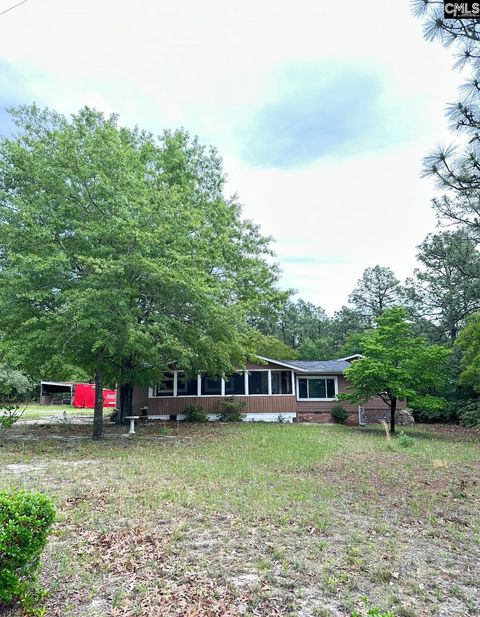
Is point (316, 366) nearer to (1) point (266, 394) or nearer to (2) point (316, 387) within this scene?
(2) point (316, 387)

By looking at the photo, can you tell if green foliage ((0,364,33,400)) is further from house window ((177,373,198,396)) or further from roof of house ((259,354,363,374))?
roof of house ((259,354,363,374))

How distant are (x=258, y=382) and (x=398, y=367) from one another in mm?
7785

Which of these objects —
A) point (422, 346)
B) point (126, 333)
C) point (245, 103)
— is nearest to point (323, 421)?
point (422, 346)

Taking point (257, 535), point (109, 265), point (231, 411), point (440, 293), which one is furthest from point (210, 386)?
point (440, 293)

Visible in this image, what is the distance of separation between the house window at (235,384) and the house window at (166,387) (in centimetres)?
274

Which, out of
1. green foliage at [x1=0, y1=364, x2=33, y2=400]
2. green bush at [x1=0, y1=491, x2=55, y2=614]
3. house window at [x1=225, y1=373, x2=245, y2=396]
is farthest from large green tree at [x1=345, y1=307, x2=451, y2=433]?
green foliage at [x1=0, y1=364, x2=33, y2=400]

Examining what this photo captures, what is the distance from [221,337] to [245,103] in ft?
21.1

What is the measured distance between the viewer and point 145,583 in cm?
345

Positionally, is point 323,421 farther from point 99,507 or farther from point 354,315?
point 354,315

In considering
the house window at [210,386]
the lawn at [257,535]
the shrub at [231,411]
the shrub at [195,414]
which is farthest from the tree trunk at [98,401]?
the house window at [210,386]

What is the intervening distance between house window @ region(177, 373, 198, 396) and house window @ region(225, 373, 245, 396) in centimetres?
156

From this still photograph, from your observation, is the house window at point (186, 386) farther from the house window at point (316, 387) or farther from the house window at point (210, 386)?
the house window at point (316, 387)

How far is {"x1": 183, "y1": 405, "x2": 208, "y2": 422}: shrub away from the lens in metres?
19.3

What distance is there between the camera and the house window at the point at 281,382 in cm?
2153
